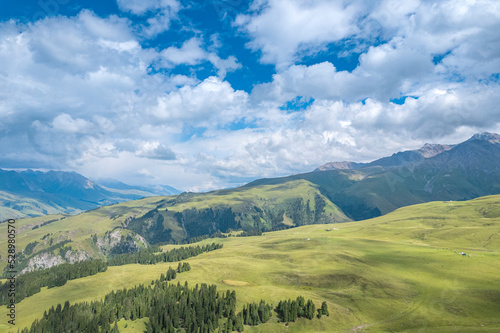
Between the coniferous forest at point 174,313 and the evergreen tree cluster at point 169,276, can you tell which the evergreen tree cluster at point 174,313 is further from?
the evergreen tree cluster at point 169,276

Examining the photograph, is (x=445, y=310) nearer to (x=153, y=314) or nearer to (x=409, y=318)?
(x=409, y=318)

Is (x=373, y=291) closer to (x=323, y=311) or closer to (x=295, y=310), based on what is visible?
(x=323, y=311)

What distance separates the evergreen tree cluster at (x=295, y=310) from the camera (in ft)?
392

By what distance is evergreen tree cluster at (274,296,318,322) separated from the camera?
392 feet

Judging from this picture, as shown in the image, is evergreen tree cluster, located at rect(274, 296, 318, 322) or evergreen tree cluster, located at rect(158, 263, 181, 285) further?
evergreen tree cluster, located at rect(158, 263, 181, 285)

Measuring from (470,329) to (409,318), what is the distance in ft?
66.2

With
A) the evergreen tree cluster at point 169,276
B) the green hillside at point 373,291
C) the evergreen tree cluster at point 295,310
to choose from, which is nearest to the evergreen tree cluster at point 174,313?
the evergreen tree cluster at point 295,310

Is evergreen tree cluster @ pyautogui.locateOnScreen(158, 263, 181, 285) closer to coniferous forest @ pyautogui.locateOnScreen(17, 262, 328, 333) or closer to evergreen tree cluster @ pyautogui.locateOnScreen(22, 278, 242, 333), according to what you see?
coniferous forest @ pyautogui.locateOnScreen(17, 262, 328, 333)

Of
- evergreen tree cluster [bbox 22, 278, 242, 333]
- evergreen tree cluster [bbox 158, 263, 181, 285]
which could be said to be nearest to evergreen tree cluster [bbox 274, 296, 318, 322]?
evergreen tree cluster [bbox 22, 278, 242, 333]

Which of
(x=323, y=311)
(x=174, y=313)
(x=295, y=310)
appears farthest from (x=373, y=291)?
(x=174, y=313)

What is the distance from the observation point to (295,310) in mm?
121312

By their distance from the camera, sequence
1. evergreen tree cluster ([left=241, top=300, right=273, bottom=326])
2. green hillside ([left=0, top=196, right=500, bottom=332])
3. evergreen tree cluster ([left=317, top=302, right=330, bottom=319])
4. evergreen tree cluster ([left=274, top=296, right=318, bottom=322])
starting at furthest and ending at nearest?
1. evergreen tree cluster ([left=241, top=300, right=273, bottom=326])
2. evergreen tree cluster ([left=274, top=296, right=318, bottom=322])
3. evergreen tree cluster ([left=317, top=302, right=330, bottom=319])
4. green hillside ([left=0, top=196, right=500, bottom=332])

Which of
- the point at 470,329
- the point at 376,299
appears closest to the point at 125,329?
the point at 376,299

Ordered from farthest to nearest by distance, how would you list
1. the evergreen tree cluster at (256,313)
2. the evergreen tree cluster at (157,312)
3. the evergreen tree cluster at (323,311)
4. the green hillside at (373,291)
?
the evergreen tree cluster at (157,312) → the evergreen tree cluster at (256,313) → the evergreen tree cluster at (323,311) → the green hillside at (373,291)
